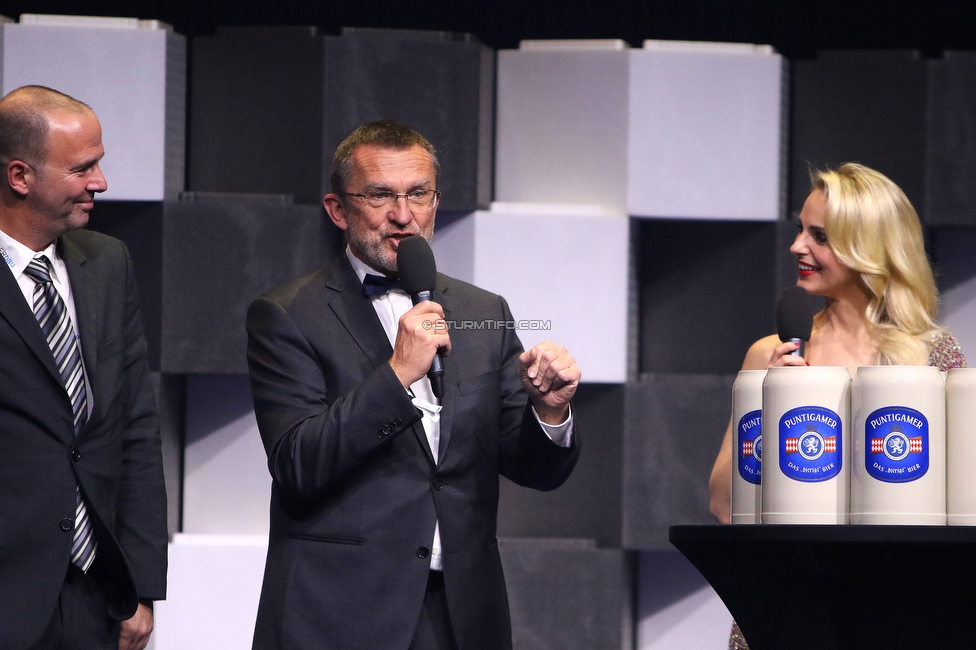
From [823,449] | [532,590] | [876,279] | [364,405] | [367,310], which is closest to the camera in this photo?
[823,449]

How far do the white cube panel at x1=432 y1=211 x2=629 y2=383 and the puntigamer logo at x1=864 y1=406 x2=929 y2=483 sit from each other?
6.85 feet

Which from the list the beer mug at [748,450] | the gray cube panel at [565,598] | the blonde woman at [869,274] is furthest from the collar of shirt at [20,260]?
the gray cube panel at [565,598]

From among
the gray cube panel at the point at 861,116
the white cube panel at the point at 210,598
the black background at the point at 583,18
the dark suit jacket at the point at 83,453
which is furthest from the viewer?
the black background at the point at 583,18

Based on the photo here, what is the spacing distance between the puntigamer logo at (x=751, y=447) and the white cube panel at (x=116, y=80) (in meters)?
2.41

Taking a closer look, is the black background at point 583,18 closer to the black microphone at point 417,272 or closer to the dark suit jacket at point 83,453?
the dark suit jacket at point 83,453

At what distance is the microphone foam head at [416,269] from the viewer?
2.13 m

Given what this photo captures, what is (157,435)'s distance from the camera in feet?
7.73

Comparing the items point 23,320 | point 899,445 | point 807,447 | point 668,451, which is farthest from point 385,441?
point 668,451

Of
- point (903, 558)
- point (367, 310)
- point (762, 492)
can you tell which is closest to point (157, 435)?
point (367, 310)

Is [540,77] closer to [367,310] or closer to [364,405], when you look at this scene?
[367,310]

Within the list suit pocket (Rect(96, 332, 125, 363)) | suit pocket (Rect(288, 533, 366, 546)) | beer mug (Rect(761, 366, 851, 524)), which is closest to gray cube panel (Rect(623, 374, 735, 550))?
suit pocket (Rect(288, 533, 366, 546))

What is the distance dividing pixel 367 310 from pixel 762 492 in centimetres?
96

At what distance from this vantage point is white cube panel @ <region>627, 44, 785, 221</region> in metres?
3.64

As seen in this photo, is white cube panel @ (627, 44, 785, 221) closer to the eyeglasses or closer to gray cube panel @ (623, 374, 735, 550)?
gray cube panel @ (623, 374, 735, 550)
